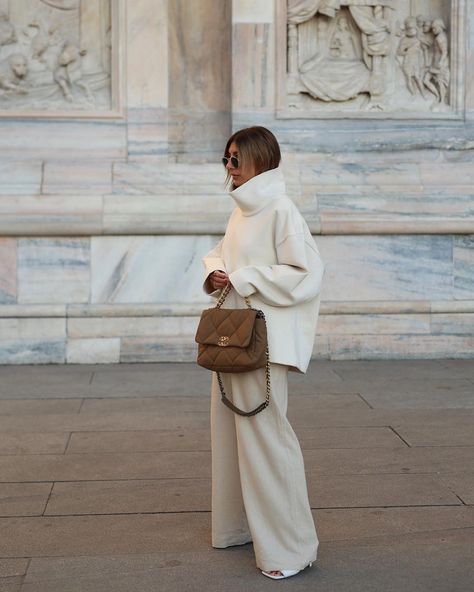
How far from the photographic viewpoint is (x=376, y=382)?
8.44 meters

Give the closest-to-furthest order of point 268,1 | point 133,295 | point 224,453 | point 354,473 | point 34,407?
point 224,453 → point 354,473 → point 34,407 → point 133,295 → point 268,1

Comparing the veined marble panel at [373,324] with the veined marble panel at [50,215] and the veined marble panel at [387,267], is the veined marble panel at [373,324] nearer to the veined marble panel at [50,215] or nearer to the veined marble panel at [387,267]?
the veined marble panel at [387,267]

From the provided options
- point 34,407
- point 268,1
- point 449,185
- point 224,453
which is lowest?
point 34,407

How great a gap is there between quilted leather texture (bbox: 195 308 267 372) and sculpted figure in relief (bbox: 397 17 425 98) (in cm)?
710

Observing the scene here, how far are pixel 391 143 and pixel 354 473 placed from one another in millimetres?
5359

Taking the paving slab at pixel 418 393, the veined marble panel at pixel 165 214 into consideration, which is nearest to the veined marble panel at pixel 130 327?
the veined marble panel at pixel 165 214

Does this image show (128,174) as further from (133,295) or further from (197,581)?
(197,581)

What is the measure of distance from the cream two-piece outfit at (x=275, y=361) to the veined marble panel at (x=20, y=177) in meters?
5.94

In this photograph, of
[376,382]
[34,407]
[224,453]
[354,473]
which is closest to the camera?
Result: [224,453]

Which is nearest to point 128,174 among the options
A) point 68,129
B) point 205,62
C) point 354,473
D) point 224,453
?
point 68,129

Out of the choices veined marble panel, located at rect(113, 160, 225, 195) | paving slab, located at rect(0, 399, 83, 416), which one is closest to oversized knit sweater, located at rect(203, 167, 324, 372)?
paving slab, located at rect(0, 399, 83, 416)

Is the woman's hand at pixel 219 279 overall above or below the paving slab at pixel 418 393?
above

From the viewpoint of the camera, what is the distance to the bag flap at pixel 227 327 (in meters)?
4.06

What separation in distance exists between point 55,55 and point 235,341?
7154 mm
